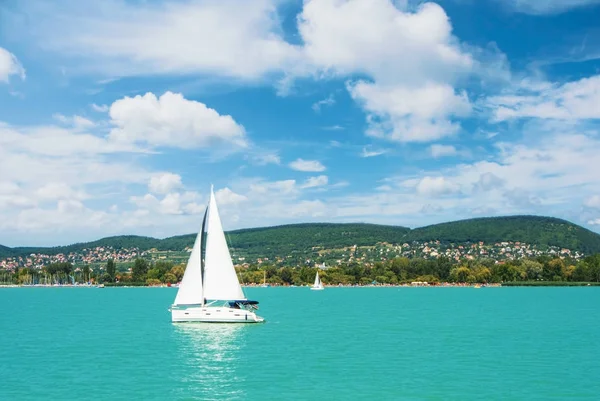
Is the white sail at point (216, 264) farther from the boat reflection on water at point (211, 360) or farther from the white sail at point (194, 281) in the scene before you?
the boat reflection on water at point (211, 360)

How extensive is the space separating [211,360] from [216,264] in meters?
17.9

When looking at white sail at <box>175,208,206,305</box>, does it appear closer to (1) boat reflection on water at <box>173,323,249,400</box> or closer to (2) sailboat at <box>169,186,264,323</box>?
(2) sailboat at <box>169,186,264,323</box>

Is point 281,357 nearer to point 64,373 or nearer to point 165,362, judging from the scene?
point 165,362

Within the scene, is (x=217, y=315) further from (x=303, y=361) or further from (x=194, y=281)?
(x=303, y=361)

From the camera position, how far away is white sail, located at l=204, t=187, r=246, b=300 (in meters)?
60.3

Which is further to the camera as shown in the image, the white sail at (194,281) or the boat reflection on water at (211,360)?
the white sail at (194,281)

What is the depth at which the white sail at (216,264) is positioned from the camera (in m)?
60.3

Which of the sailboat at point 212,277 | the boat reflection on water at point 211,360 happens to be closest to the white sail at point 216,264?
the sailboat at point 212,277

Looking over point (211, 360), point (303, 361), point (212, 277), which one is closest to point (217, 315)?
point (212, 277)

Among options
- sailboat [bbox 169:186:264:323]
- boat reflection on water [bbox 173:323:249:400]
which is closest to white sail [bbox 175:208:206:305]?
sailboat [bbox 169:186:264:323]

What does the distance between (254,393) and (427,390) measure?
893 centimetres

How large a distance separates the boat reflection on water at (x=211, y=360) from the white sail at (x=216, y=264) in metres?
3.61

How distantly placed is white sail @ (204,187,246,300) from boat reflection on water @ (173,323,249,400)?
3.61 m

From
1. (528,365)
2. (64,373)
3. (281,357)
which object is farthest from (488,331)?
(64,373)
